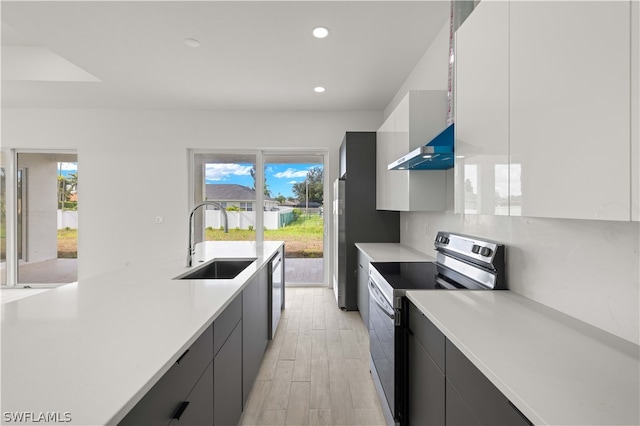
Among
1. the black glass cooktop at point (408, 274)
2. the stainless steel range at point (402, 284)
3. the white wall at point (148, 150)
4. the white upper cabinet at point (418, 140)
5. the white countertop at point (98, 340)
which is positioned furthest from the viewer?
the white wall at point (148, 150)

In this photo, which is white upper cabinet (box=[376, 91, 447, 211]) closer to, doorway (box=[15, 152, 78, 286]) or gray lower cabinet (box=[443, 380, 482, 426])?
gray lower cabinet (box=[443, 380, 482, 426])

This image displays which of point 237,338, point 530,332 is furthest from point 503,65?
point 237,338

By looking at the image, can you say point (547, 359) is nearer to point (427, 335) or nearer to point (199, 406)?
point (427, 335)

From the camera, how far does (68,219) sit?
4.71 m

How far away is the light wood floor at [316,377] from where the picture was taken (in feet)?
6.12

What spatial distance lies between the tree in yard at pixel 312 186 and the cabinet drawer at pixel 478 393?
3.87 meters

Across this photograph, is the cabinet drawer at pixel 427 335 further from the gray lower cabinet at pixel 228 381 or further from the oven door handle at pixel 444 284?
the gray lower cabinet at pixel 228 381

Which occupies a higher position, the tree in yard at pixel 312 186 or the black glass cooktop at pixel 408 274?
the tree in yard at pixel 312 186

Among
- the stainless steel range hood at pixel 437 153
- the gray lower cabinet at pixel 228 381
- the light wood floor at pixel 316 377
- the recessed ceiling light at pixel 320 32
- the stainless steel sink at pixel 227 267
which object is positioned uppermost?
the recessed ceiling light at pixel 320 32

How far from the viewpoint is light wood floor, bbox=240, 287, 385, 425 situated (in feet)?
6.12

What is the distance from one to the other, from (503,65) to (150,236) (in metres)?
5.02

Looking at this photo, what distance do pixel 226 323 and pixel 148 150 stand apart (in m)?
4.24

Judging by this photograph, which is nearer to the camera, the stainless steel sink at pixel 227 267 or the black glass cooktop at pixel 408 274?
the black glass cooktop at pixel 408 274

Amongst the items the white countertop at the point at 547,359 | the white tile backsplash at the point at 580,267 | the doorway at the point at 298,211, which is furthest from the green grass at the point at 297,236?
the white countertop at the point at 547,359
